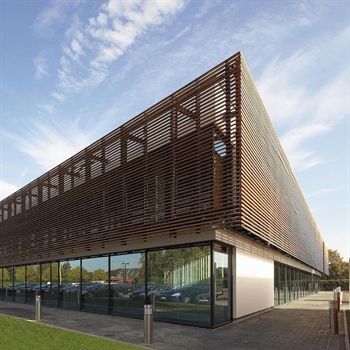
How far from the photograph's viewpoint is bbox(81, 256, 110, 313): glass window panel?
1883cm

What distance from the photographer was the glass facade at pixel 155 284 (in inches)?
551

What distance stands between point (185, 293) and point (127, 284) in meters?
3.74

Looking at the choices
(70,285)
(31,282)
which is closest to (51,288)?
(70,285)

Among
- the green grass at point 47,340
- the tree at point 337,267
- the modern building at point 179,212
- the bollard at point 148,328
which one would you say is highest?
the modern building at point 179,212

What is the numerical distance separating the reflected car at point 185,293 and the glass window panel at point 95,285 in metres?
4.36

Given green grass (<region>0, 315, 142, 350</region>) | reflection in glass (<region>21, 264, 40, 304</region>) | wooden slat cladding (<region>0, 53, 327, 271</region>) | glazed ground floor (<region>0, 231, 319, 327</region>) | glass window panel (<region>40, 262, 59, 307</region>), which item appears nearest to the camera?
green grass (<region>0, 315, 142, 350</region>)

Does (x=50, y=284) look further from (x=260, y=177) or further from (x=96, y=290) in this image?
(x=260, y=177)

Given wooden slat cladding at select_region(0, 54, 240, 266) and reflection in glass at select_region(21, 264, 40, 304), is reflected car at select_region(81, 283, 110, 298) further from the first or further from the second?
reflection in glass at select_region(21, 264, 40, 304)

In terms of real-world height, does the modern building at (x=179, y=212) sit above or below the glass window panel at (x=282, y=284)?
above

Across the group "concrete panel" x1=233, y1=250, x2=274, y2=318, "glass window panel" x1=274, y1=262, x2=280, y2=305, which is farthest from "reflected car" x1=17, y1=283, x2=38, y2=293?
"glass window panel" x1=274, y1=262, x2=280, y2=305

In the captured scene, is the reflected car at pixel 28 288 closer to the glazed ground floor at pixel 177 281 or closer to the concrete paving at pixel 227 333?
the glazed ground floor at pixel 177 281

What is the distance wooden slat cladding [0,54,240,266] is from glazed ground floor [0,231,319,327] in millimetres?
806

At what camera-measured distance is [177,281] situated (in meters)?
14.8

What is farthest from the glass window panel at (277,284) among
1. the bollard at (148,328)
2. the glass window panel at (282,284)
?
the bollard at (148,328)
